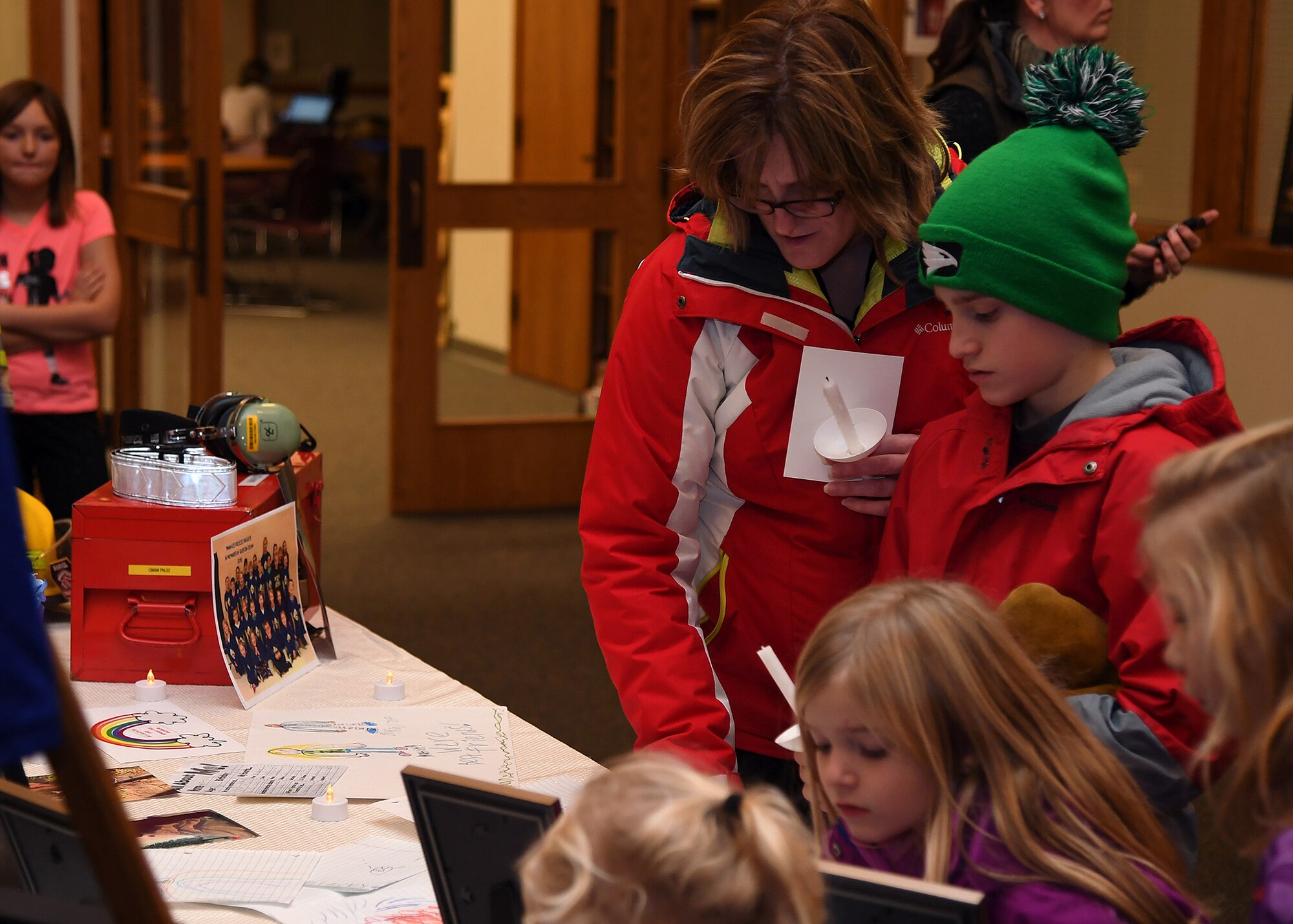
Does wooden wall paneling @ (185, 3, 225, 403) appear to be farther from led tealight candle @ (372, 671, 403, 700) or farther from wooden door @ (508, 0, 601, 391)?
led tealight candle @ (372, 671, 403, 700)

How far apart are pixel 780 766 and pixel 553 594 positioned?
267 centimetres

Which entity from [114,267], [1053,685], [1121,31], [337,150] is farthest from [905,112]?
[337,150]

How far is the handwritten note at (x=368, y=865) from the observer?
4.74ft

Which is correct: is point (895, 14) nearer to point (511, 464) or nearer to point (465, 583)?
point (511, 464)

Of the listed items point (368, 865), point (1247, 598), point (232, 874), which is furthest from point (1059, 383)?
point (232, 874)

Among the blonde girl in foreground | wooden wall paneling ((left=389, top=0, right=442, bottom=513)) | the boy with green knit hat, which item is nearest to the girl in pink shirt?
wooden wall paneling ((left=389, top=0, right=442, bottom=513))

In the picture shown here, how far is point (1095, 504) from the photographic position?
1337mm

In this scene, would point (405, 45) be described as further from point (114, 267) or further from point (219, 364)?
point (114, 267)

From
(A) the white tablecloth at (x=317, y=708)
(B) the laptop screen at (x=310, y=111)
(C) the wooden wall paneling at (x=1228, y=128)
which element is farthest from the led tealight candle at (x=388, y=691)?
(B) the laptop screen at (x=310, y=111)

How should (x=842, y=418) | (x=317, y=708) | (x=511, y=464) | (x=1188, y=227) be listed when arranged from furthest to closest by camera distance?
(x=511, y=464) < (x=1188, y=227) < (x=317, y=708) < (x=842, y=418)

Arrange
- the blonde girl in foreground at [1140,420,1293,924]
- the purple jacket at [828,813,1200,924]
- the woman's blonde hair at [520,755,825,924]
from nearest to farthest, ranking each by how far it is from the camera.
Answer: the woman's blonde hair at [520,755,825,924] → the blonde girl in foreground at [1140,420,1293,924] → the purple jacket at [828,813,1200,924]

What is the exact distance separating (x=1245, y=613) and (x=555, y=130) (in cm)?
426

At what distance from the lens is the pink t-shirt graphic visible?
3.26 m

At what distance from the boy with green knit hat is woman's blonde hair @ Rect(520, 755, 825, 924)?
1.64 feet
